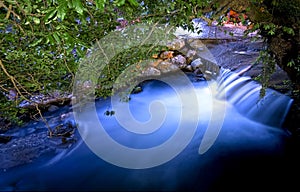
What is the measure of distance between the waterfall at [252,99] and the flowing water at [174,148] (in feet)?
0.07

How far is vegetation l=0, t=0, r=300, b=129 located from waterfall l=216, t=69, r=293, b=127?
2107 millimetres

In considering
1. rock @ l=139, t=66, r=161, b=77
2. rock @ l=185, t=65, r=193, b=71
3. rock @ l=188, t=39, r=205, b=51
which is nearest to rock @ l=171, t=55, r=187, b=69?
rock @ l=185, t=65, r=193, b=71

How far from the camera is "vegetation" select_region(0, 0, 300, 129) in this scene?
1909 millimetres

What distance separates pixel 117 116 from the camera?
6.52 metres

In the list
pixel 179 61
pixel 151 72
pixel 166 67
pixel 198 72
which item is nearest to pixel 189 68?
pixel 198 72

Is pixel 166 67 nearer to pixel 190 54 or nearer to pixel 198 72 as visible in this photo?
pixel 198 72

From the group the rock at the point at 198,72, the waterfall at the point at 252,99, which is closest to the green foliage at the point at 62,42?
the waterfall at the point at 252,99

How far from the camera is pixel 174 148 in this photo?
5.33 meters

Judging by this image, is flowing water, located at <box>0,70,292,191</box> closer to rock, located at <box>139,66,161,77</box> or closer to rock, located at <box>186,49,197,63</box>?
rock, located at <box>139,66,161,77</box>

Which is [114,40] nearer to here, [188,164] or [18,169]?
[188,164]

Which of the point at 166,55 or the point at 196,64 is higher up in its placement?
the point at 166,55

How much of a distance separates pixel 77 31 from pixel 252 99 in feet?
17.7

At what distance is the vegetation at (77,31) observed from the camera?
191 cm

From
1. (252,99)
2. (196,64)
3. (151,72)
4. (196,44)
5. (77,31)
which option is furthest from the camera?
(196,44)
